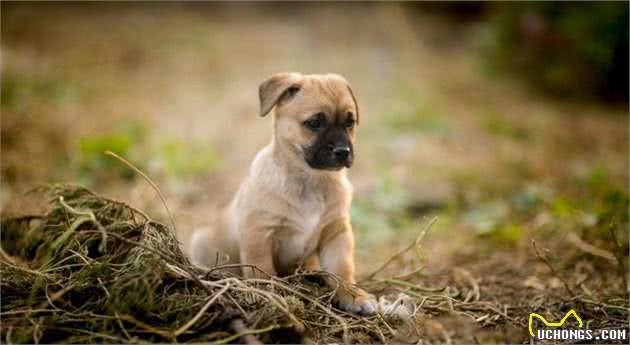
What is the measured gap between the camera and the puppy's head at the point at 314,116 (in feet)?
12.1

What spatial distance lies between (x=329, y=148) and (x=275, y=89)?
0.53m

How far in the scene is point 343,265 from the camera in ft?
12.5

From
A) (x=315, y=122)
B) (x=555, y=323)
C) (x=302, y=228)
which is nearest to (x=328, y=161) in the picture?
(x=315, y=122)

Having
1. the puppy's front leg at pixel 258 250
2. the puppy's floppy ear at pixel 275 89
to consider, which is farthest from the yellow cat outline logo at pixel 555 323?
the puppy's floppy ear at pixel 275 89

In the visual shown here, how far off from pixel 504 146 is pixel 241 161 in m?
3.57

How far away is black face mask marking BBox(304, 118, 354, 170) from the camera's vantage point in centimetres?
368

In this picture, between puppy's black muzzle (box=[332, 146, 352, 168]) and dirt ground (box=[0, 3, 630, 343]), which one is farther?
dirt ground (box=[0, 3, 630, 343])

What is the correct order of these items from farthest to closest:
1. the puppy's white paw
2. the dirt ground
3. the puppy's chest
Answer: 1. the dirt ground
2. the puppy's chest
3. the puppy's white paw

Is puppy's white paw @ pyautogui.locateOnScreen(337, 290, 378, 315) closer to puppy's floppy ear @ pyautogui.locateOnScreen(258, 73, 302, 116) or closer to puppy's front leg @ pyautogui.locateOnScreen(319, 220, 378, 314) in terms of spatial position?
puppy's front leg @ pyautogui.locateOnScreen(319, 220, 378, 314)

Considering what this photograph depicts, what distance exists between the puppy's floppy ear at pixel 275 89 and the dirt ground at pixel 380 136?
143 centimetres

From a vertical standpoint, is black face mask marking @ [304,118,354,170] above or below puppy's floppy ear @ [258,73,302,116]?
below

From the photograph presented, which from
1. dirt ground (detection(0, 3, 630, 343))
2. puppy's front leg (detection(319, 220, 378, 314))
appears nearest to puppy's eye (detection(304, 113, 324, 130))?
puppy's front leg (detection(319, 220, 378, 314))

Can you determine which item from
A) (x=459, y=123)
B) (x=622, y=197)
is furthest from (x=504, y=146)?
(x=622, y=197)

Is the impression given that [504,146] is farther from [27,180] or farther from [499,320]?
[27,180]
